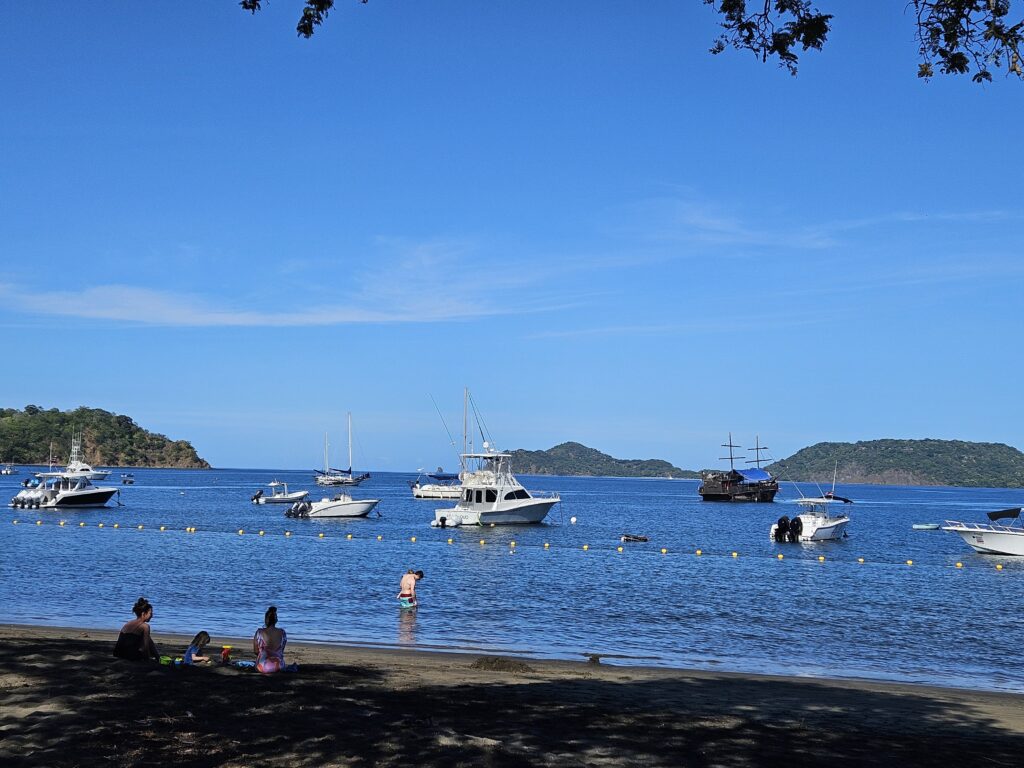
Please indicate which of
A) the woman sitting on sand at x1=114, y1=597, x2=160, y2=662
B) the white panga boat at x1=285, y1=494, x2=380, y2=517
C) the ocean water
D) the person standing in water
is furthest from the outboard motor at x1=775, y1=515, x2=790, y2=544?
the woman sitting on sand at x1=114, y1=597, x2=160, y2=662

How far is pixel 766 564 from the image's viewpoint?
57.6m

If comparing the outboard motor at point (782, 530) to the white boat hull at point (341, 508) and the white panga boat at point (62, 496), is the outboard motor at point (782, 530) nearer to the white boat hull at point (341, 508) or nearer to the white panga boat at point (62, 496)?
the white boat hull at point (341, 508)

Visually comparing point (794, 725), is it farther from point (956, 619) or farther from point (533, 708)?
point (956, 619)

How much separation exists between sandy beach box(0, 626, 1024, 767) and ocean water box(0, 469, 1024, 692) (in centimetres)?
693

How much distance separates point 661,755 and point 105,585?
33354 millimetres

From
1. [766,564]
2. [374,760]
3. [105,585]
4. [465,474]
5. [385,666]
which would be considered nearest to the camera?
[374,760]

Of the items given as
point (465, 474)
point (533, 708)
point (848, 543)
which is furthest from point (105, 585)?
point (848, 543)

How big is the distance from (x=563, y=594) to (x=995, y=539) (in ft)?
123

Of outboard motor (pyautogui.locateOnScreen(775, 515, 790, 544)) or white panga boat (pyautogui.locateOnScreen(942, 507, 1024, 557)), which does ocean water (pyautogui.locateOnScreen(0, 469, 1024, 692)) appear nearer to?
white panga boat (pyautogui.locateOnScreen(942, 507, 1024, 557))

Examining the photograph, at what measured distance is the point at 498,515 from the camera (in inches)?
3127

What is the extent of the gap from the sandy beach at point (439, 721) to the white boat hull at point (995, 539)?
48176 millimetres

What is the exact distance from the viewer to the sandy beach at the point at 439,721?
1132cm

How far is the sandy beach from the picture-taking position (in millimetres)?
11320

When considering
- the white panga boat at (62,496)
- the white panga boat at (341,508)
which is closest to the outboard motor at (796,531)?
the white panga boat at (341,508)
